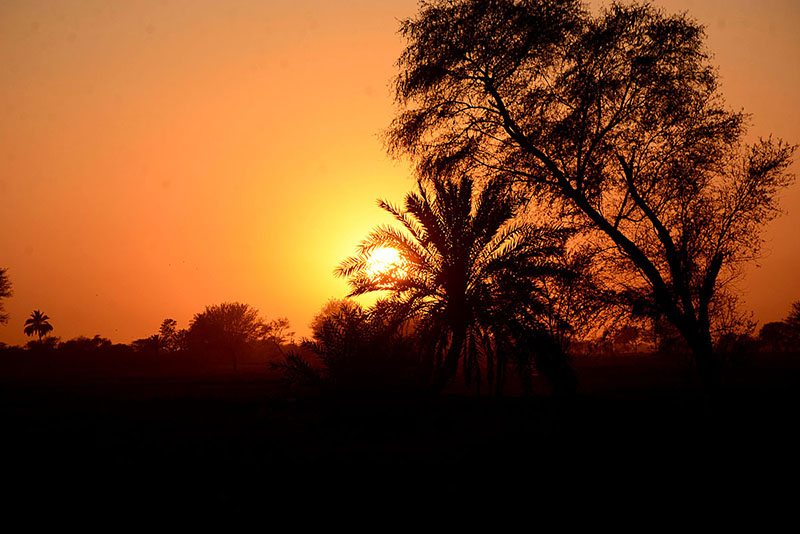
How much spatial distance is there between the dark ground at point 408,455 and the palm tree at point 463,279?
136 inches

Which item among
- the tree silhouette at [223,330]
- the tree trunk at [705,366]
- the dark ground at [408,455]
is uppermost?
the tree silhouette at [223,330]

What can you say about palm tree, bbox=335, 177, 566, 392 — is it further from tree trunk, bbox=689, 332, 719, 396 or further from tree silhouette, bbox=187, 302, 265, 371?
tree silhouette, bbox=187, 302, 265, 371

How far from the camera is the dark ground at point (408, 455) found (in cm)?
622

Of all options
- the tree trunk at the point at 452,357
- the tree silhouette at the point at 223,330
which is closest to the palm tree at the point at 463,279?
the tree trunk at the point at 452,357

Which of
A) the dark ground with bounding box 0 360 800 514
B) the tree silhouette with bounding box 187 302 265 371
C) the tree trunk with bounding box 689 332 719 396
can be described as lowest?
the dark ground with bounding box 0 360 800 514

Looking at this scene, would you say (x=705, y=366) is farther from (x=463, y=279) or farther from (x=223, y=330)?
(x=223, y=330)

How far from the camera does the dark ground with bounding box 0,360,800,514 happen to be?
20.4 feet

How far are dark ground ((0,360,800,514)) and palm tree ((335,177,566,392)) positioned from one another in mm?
3457

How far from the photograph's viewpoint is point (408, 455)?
851cm

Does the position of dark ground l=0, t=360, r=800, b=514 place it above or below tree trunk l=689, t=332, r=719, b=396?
below

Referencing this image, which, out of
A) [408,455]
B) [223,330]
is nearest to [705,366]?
[408,455]

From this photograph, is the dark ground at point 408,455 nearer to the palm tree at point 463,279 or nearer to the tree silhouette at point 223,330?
the palm tree at point 463,279

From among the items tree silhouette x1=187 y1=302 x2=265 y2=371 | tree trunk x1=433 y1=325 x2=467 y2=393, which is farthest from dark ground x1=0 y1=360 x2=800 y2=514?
tree silhouette x1=187 y1=302 x2=265 y2=371

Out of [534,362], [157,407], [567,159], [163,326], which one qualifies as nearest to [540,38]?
[567,159]
